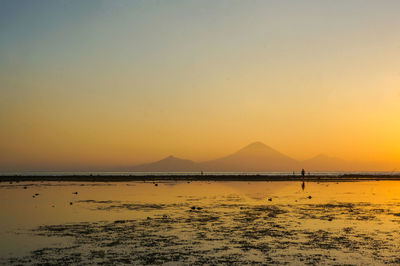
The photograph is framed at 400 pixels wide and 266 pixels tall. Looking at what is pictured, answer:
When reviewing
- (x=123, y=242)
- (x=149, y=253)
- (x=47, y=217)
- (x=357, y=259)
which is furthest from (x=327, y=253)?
(x=47, y=217)

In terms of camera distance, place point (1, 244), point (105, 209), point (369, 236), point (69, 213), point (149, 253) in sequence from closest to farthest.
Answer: point (149, 253) < point (1, 244) < point (369, 236) < point (69, 213) < point (105, 209)

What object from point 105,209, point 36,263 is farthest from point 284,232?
point 105,209

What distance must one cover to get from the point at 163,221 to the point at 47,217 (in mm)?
9511

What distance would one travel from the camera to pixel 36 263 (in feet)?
58.0

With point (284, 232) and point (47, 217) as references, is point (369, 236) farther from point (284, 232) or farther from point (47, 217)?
point (47, 217)

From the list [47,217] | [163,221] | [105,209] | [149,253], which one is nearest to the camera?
[149,253]

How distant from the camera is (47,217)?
32500 millimetres

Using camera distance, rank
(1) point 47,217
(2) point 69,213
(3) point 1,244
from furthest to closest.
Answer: (2) point 69,213 < (1) point 47,217 < (3) point 1,244

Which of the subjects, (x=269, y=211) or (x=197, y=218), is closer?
(x=197, y=218)

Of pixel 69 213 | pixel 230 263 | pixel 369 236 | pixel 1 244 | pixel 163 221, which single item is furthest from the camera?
pixel 69 213

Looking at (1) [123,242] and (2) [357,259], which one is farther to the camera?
(1) [123,242]

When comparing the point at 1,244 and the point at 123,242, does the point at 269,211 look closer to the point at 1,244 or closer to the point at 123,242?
the point at 123,242

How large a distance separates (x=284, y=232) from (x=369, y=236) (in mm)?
4630

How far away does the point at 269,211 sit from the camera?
116 ft
